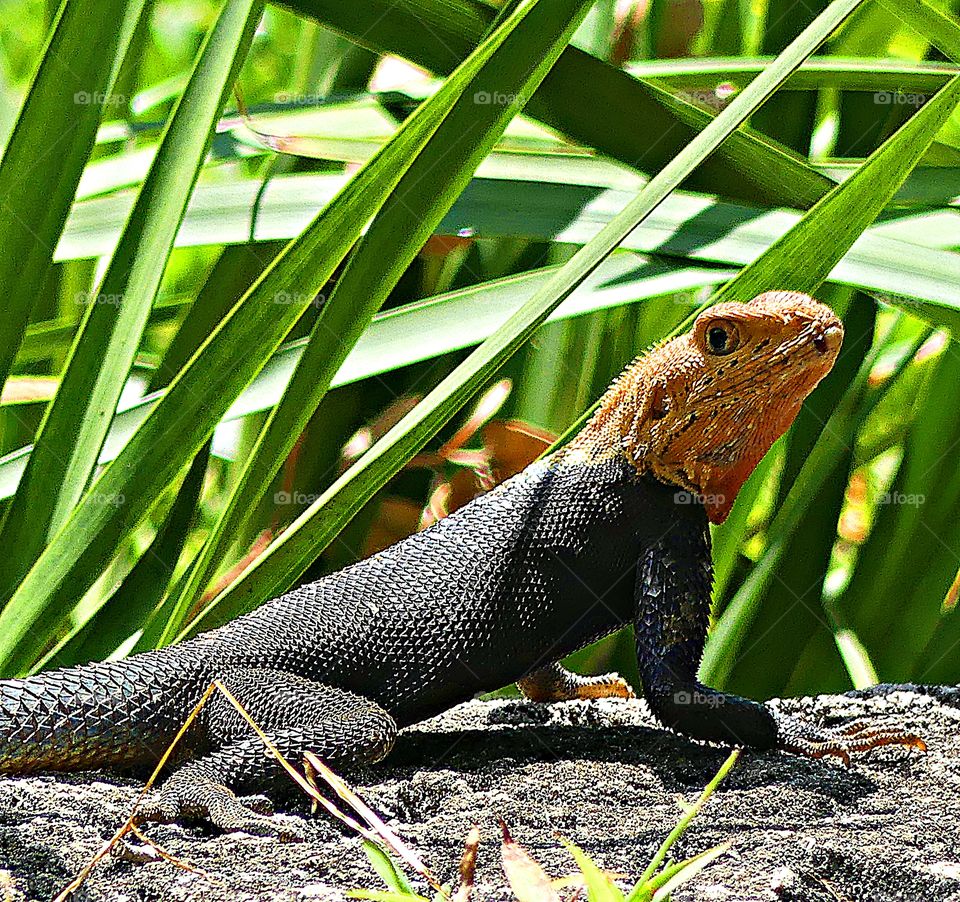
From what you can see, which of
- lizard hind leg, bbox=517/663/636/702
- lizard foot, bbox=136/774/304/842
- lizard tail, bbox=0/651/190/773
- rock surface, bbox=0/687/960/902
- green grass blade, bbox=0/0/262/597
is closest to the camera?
rock surface, bbox=0/687/960/902

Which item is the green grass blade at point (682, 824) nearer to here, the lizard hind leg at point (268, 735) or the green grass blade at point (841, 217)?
the lizard hind leg at point (268, 735)

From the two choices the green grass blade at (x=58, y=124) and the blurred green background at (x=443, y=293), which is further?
the green grass blade at (x=58, y=124)

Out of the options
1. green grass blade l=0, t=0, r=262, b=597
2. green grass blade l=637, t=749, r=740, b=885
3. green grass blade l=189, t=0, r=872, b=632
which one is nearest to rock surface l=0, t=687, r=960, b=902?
green grass blade l=637, t=749, r=740, b=885

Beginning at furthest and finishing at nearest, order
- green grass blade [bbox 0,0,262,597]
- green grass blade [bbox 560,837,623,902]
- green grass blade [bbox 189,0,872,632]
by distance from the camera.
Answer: green grass blade [bbox 0,0,262,597] < green grass blade [bbox 189,0,872,632] < green grass blade [bbox 560,837,623,902]

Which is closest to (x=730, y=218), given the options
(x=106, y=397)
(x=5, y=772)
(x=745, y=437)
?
(x=745, y=437)

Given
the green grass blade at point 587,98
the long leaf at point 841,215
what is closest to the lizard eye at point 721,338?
the long leaf at point 841,215

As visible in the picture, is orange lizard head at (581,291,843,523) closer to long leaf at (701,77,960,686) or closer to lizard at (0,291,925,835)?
lizard at (0,291,925,835)

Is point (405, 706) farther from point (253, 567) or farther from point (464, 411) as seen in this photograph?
point (464, 411)
